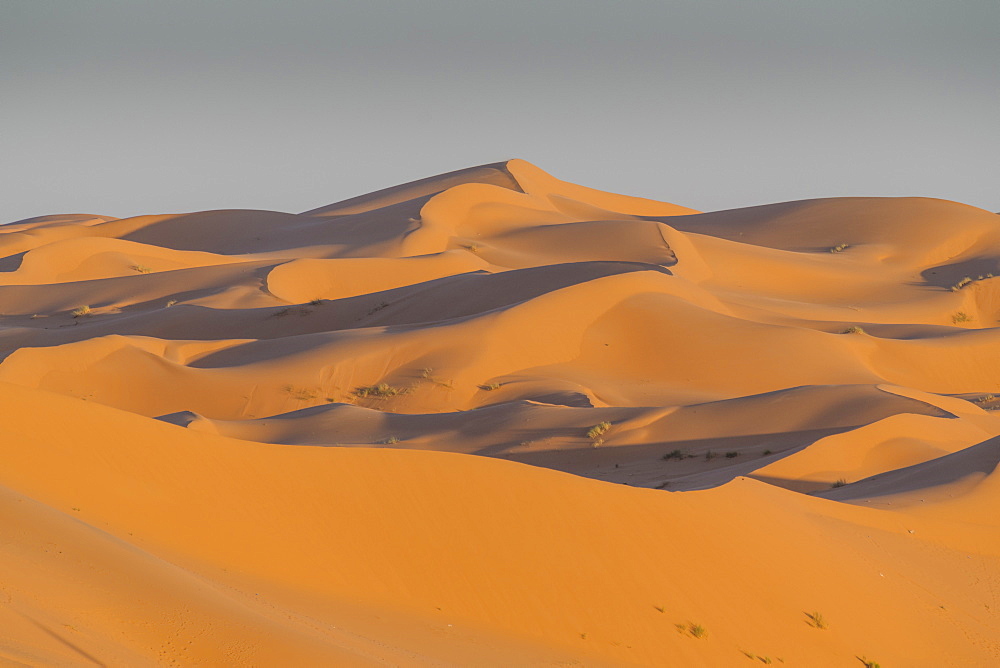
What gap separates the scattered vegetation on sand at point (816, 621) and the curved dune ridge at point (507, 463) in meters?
0.02

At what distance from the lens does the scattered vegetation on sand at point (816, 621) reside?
896 centimetres

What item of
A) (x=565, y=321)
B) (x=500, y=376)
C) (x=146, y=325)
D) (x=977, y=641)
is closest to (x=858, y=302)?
(x=565, y=321)

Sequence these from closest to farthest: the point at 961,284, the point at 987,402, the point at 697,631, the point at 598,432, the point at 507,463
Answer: the point at 697,631, the point at 507,463, the point at 598,432, the point at 987,402, the point at 961,284

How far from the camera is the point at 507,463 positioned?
32.1 feet

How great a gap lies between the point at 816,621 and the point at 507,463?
2.90 meters

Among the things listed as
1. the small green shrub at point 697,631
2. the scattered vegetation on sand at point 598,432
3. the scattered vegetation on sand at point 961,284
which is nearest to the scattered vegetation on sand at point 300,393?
the scattered vegetation on sand at point 598,432

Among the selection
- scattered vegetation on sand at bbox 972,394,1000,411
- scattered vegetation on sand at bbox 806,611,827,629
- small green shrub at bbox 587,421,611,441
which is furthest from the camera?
scattered vegetation on sand at bbox 972,394,1000,411

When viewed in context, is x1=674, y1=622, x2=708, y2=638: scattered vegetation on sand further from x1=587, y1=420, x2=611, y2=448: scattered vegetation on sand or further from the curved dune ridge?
x1=587, y1=420, x2=611, y2=448: scattered vegetation on sand

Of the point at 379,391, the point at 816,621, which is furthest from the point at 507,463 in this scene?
the point at 379,391

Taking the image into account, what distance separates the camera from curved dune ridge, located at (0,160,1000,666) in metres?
6.86

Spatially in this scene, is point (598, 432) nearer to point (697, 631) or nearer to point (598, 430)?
point (598, 430)

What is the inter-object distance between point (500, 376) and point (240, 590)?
14.3 metres

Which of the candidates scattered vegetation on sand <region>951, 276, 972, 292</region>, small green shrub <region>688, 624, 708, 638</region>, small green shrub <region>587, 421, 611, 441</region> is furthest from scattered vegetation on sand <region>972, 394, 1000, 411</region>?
small green shrub <region>688, 624, 708, 638</region>

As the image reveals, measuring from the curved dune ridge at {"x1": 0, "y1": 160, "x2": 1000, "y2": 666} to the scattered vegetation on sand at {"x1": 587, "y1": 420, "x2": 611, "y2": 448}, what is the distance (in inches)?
1.7
